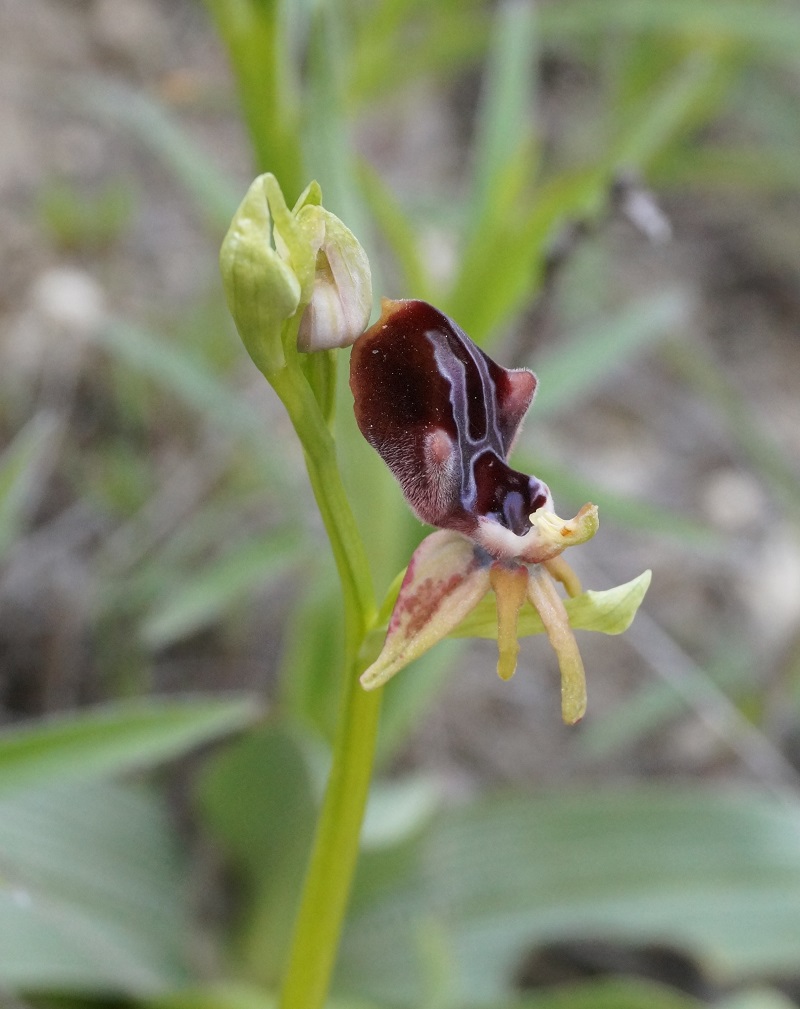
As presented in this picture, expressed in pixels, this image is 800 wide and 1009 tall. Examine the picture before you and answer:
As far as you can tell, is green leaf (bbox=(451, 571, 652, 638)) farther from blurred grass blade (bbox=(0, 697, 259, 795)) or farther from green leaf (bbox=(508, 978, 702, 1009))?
green leaf (bbox=(508, 978, 702, 1009))

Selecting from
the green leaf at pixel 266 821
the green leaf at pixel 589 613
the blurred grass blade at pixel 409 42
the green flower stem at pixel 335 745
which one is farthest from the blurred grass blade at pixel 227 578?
the blurred grass blade at pixel 409 42

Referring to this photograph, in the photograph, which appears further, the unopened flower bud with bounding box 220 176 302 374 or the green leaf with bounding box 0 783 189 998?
the green leaf with bounding box 0 783 189 998

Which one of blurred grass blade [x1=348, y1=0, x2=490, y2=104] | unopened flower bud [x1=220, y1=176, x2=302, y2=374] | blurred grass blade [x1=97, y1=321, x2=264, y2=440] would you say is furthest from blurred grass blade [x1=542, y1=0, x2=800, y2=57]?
unopened flower bud [x1=220, y1=176, x2=302, y2=374]

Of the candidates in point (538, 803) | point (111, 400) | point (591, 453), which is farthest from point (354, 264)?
point (591, 453)

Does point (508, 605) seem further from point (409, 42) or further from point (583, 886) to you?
point (409, 42)

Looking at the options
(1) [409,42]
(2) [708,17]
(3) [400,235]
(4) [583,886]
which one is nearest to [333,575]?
(3) [400,235]

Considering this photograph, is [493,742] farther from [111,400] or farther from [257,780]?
[111,400]

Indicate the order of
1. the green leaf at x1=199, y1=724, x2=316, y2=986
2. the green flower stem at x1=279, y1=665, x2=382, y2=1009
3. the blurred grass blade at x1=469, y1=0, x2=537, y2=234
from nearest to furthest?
the green flower stem at x1=279, y1=665, x2=382, y2=1009 → the green leaf at x1=199, y1=724, x2=316, y2=986 → the blurred grass blade at x1=469, y1=0, x2=537, y2=234
